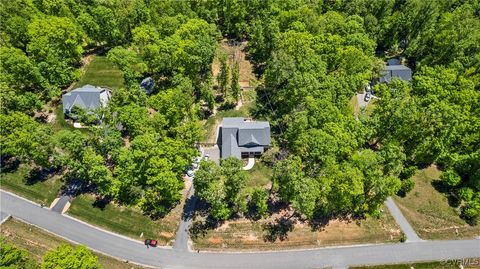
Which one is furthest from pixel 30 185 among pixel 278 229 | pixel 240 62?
pixel 240 62

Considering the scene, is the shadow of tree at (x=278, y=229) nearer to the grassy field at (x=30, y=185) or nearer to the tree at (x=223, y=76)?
the tree at (x=223, y=76)

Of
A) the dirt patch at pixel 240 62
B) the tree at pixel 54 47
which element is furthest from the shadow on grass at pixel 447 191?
the tree at pixel 54 47

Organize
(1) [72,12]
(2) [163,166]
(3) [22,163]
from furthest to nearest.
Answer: (1) [72,12], (3) [22,163], (2) [163,166]

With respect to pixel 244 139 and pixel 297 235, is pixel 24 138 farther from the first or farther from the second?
pixel 297 235

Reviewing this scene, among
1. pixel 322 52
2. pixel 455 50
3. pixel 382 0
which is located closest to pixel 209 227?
pixel 322 52

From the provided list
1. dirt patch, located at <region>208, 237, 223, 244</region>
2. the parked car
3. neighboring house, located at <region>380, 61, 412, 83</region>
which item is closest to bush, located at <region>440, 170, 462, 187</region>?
the parked car

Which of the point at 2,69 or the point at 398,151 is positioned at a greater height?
the point at 2,69

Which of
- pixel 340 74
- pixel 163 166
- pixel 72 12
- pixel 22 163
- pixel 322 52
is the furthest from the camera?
pixel 72 12

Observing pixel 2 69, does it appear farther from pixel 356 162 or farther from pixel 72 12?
pixel 356 162
